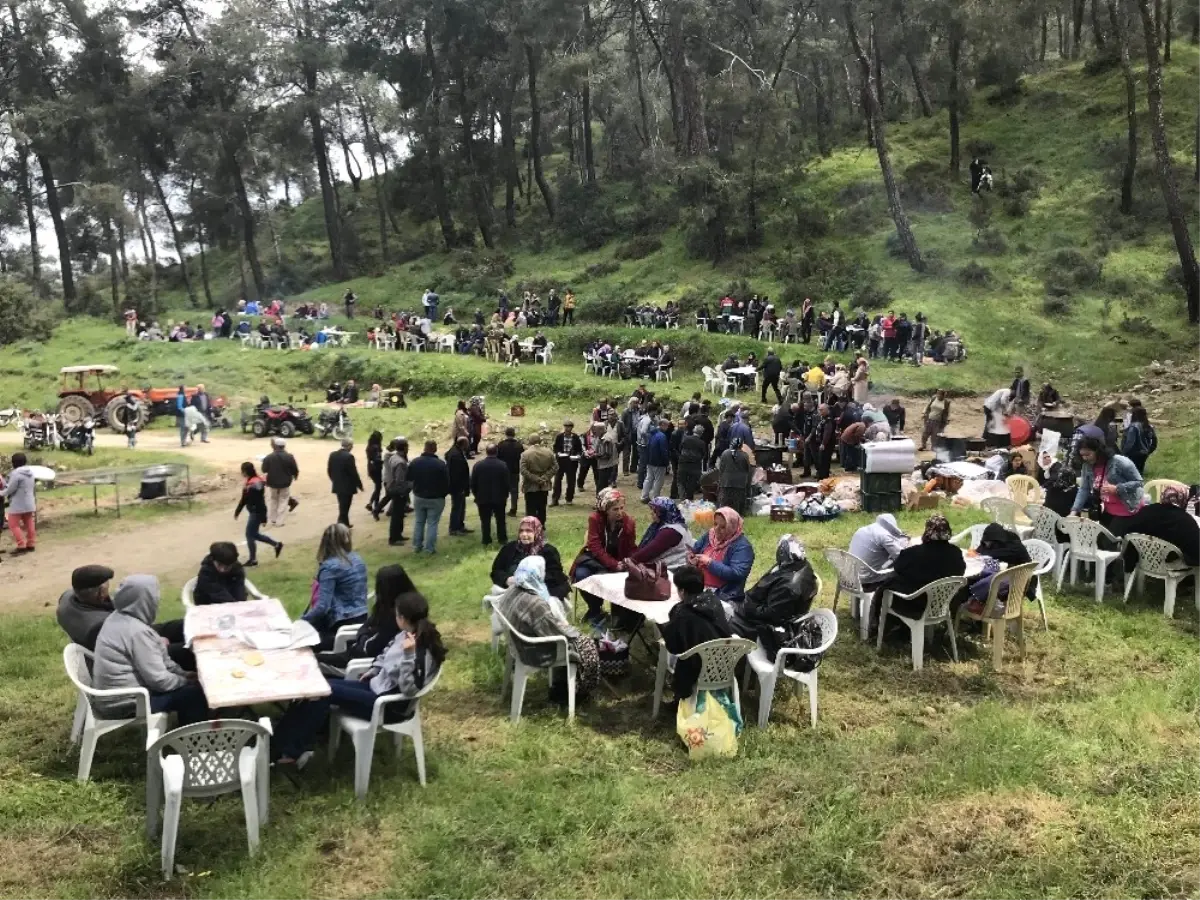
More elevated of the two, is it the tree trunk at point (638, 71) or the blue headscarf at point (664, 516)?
the tree trunk at point (638, 71)

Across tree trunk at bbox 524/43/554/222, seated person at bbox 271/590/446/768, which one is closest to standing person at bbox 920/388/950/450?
seated person at bbox 271/590/446/768

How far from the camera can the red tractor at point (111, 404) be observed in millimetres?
21938

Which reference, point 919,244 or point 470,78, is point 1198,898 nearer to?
point 919,244

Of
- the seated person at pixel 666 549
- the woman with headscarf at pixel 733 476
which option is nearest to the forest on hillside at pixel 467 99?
the woman with headscarf at pixel 733 476

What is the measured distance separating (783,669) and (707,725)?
0.80 meters

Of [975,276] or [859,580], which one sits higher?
[975,276]

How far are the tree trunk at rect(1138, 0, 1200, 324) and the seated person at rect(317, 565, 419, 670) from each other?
20369mm

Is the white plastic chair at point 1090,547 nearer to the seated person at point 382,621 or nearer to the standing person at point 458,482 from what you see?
the seated person at point 382,621

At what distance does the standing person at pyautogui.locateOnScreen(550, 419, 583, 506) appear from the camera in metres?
13.7

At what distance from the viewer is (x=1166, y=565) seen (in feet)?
25.8

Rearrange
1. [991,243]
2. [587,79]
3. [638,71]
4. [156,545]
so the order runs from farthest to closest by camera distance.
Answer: [638,71] → [587,79] → [991,243] → [156,545]

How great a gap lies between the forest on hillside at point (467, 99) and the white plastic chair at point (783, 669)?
2557 cm

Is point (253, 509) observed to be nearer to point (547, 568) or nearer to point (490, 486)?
point (490, 486)

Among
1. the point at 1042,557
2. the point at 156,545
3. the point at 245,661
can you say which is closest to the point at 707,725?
the point at 245,661
